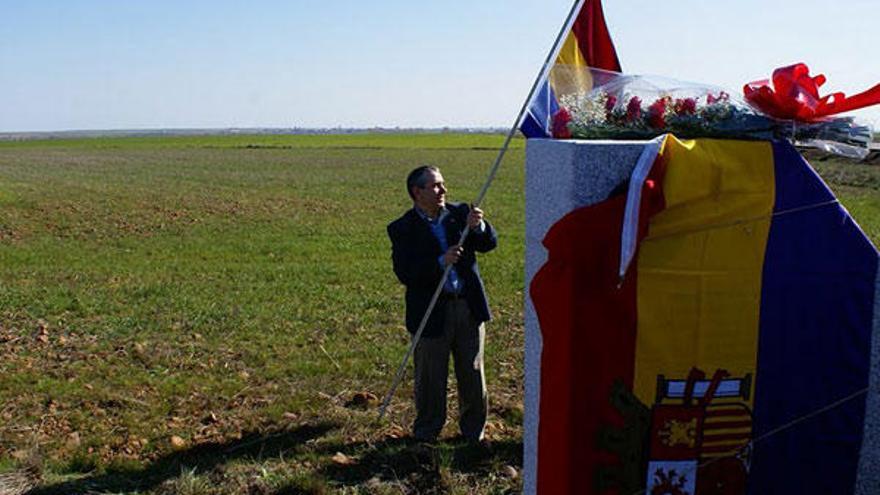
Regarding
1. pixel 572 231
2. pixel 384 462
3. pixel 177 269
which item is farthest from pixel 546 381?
pixel 177 269

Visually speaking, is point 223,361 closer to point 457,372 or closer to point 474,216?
point 457,372

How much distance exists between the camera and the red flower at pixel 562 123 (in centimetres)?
380

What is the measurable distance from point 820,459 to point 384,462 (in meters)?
2.60

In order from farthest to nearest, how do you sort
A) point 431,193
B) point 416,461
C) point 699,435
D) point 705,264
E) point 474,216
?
1. point 431,193
2. point 416,461
3. point 474,216
4. point 699,435
5. point 705,264

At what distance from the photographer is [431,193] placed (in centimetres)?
534

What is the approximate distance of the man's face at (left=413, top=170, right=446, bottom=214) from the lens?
5.32 metres

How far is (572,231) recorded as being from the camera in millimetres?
Result: 3246

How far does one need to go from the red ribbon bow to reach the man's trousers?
2526 millimetres

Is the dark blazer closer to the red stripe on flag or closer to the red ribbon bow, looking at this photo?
the red stripe on flag

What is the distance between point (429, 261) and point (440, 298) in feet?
0.90

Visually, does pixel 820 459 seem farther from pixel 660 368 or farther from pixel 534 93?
pixel 534 93

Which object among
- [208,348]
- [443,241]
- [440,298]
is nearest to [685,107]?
[443,241]

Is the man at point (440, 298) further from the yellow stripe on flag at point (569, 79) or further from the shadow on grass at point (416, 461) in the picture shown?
the yellow stripe on flag at point (569, 79)

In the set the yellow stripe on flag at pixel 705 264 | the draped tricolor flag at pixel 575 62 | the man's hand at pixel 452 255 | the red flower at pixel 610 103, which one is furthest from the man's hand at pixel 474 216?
the yellow stripe on flag at pixel 705 264
